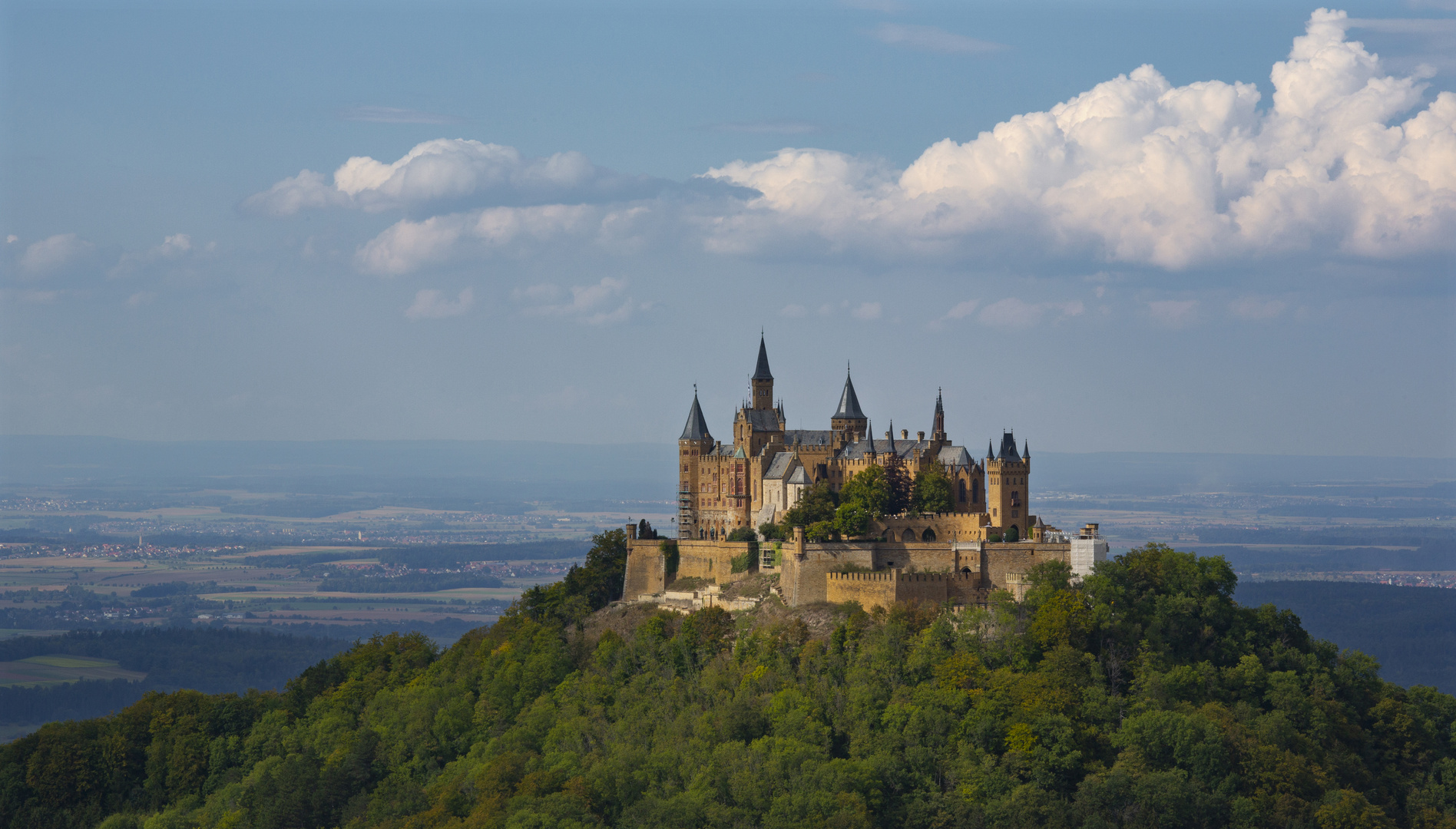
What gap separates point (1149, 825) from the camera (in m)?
69.4

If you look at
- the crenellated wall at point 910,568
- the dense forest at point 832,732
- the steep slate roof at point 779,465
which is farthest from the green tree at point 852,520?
the steep slate roof at point 779,465

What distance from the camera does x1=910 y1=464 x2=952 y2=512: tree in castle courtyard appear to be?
91375mm

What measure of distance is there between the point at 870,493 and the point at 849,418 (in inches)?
401

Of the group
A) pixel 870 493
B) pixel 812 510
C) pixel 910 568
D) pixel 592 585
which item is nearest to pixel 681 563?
pixel 592 585

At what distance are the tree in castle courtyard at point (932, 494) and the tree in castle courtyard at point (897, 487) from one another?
46 cm

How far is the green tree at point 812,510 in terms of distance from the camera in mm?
90375

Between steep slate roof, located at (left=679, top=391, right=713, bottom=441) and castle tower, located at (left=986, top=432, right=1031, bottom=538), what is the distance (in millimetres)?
18634

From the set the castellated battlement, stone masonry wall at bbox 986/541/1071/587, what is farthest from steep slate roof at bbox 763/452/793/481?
stone masonry wall at bbox 986/541/1071/587

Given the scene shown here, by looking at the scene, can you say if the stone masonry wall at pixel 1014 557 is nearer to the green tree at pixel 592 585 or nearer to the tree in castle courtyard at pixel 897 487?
the tree in castle courtyard at pixel 897 487

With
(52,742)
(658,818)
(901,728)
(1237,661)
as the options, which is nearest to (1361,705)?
(1237,661)

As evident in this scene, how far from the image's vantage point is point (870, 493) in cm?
9019

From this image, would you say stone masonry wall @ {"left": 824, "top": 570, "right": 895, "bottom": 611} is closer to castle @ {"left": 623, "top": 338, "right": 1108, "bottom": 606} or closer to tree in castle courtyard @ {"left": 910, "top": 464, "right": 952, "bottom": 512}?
castle @ {"left": 623, "top": 338, "right": 1108, "bottom": 606}

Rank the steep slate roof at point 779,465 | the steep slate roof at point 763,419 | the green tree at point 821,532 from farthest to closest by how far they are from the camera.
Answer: the steep slate roof at point 763,419 → the steep slate roof at point 779,465 → the green tree at point 821,532

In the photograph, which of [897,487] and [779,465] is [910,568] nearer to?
[897,487]
